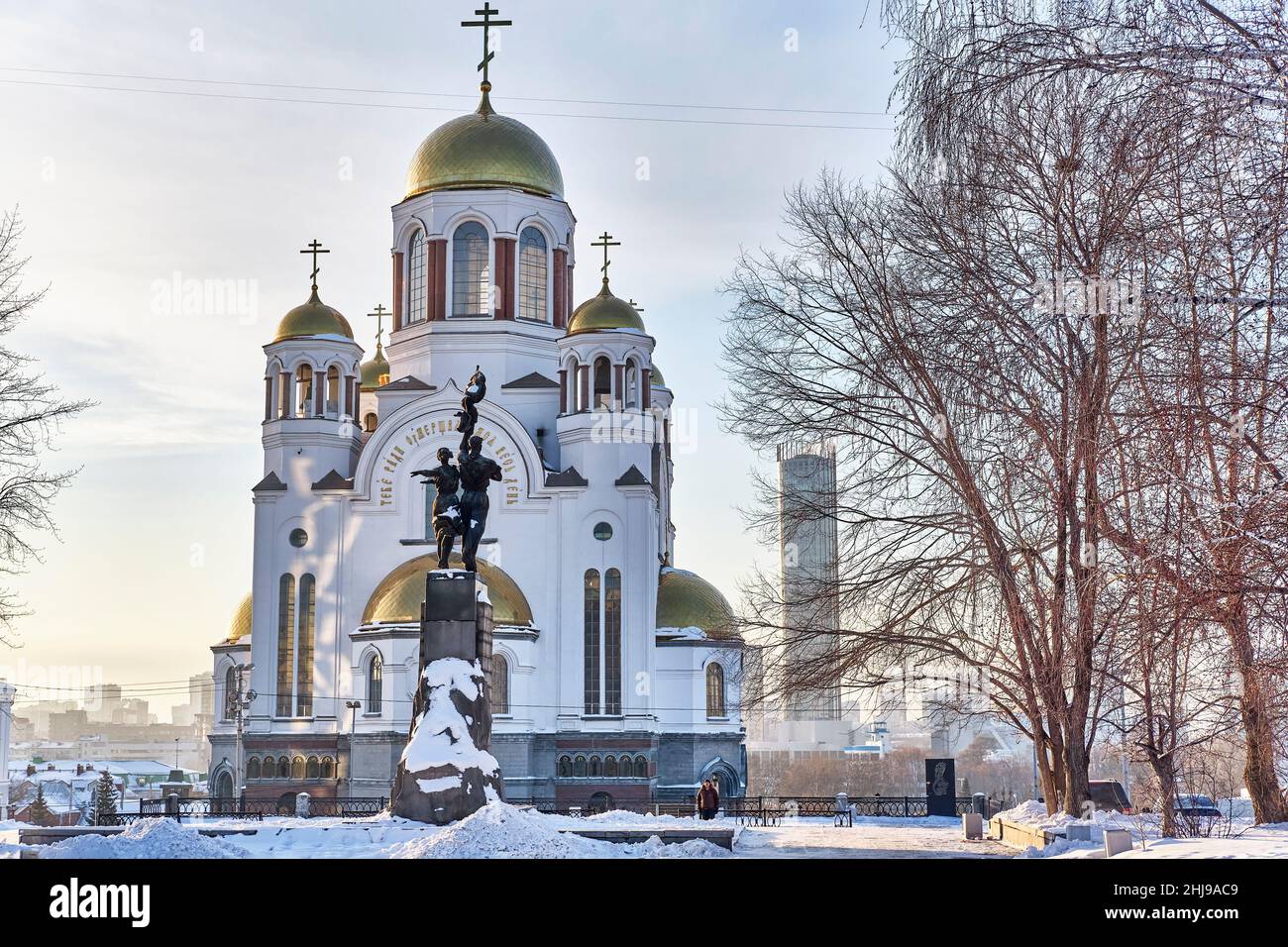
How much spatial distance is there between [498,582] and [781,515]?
2155cm

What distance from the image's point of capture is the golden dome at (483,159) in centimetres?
4344

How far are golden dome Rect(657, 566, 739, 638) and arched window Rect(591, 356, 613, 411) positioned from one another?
554 cm

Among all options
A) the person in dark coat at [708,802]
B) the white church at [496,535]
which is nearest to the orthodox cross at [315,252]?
the white church at [496,535]

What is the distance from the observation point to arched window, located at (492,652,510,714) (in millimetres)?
37594

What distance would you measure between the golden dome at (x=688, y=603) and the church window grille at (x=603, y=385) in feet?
18.2

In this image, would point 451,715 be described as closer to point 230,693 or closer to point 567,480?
point 567,480

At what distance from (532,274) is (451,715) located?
27.3 meters

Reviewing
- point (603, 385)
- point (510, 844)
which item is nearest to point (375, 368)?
point (603, 385)

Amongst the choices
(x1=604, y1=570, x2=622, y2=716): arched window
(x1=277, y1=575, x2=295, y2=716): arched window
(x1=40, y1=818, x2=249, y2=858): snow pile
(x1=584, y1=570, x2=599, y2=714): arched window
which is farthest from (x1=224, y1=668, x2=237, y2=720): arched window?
(x1=40, y1=818, x2=249, y2=858): snow pile

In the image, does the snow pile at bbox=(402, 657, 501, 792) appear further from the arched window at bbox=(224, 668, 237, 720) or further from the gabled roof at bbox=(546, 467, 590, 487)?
the arched window at bbox=(224, 668, 237, 720)

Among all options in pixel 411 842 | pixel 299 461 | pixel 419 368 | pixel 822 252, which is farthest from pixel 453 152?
pixel 411 842

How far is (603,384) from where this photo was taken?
41.9 m

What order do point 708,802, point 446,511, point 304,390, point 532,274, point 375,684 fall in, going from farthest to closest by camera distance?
point 532,274
point 304,390
point 375,684
point 708,802
point 446,511

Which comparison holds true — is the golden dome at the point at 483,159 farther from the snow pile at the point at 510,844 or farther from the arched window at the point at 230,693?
the snow pile at the point at 510,844
